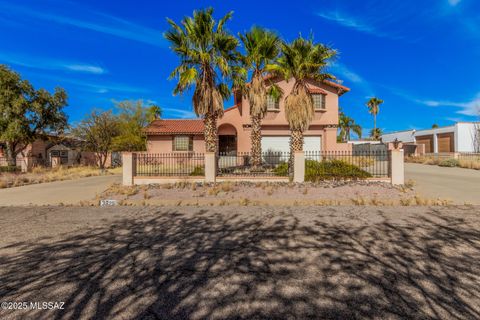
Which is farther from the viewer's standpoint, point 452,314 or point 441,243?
point 441,243

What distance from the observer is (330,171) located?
43.2 feet

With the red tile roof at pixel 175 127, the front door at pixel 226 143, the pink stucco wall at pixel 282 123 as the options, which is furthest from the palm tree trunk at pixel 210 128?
the red tile roof at pixel 175 127

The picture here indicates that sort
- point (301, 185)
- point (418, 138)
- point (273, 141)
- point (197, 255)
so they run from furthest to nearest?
point (418, 138), point (273, 141), point (301, 185), point (197, 255)

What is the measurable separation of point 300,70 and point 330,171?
5985 mm

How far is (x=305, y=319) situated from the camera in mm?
2580

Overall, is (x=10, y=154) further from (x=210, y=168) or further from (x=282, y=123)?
(x=282, y=123)

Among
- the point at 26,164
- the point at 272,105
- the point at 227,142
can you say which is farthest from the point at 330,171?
the point at 26,164

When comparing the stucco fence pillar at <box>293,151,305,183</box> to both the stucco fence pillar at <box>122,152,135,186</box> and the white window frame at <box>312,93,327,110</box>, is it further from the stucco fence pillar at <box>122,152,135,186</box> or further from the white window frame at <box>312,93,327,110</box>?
the white window frame at <box>312,93,327,110</box>

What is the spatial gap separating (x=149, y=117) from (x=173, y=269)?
3728 cm

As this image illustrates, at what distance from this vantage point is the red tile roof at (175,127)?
24969 mm

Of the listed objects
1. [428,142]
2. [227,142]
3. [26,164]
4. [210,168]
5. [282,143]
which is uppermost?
[428,142]

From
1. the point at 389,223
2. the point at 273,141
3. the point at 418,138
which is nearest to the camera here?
the point at 389,223

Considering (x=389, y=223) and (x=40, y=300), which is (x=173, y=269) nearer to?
(x=40, y=300)

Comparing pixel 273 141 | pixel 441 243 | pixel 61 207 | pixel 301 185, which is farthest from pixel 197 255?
pixel 273 141
